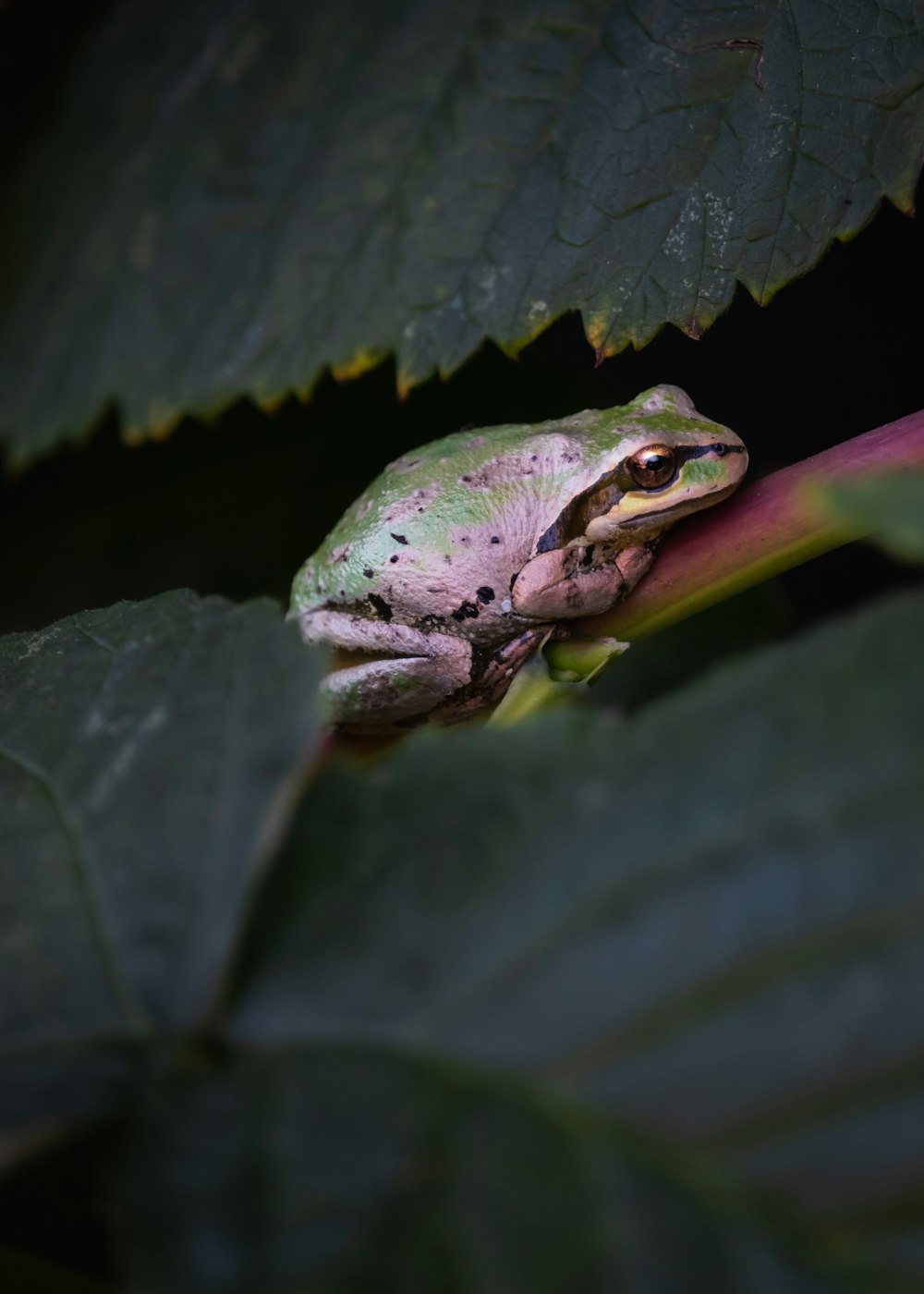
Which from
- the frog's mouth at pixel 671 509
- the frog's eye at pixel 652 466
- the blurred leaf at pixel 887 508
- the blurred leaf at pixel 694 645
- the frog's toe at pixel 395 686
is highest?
the blurred leaf at pixel 887 508

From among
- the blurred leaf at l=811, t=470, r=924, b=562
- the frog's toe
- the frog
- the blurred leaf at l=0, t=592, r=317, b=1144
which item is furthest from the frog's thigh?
the blurred leaf at l=811, t=470, r=924, b=562

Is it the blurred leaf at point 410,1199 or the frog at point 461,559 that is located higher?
the blurred leaf at point 410,1199

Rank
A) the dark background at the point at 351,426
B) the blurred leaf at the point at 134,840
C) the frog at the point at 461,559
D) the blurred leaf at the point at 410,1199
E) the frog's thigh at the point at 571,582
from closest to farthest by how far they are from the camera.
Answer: the blurred leaf at the point at 410,1199 → the blurred leaf at the point at 134,840 → the frog's thigh at the point at 571,582 → the frog at the point at 461,559 → the dark background at the point at 351,426

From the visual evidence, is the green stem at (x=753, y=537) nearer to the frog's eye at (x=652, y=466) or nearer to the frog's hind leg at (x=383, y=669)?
the frog's eye at (x=652, y=466)

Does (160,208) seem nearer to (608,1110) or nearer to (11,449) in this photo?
(11,449)

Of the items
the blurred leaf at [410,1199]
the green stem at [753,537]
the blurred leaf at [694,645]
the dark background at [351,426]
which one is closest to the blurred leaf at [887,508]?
the blurred leaf at [410,1199]

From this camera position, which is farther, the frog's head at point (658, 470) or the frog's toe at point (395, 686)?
the frog's toe at point (395, 686)

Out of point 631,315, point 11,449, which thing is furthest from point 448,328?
point 11,449
